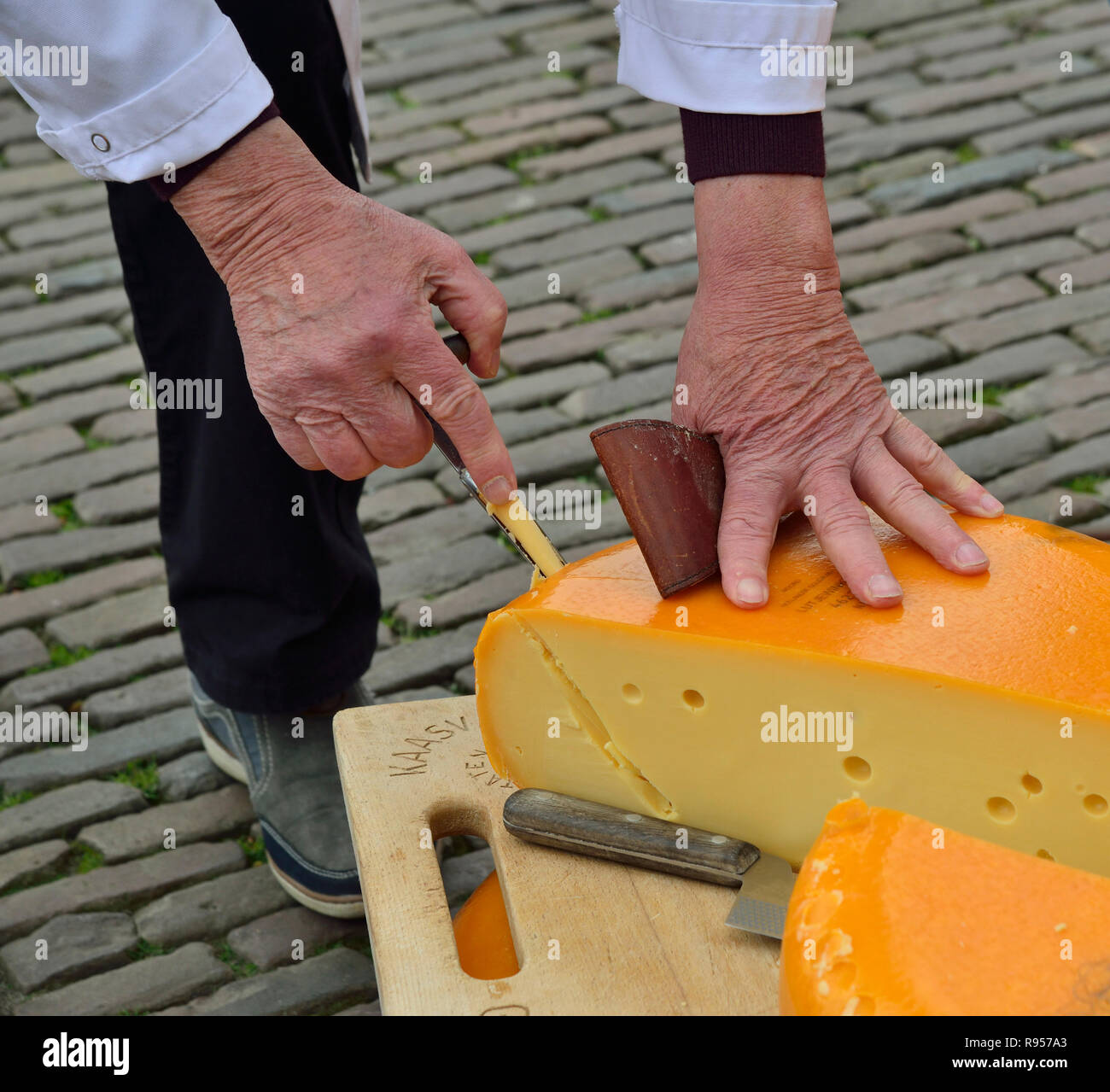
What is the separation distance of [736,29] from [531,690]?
1.09m

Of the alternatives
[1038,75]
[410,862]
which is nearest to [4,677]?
[410,862]

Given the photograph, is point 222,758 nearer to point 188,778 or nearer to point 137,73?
point 188,778

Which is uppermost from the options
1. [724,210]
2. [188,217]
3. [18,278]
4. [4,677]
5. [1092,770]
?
[188,217]

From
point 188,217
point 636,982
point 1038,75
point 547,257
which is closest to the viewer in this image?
point 636,982

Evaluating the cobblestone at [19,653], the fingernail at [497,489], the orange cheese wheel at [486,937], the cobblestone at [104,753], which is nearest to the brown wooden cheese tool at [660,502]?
the fingernail at [497,489]

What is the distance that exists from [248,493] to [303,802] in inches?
25.5

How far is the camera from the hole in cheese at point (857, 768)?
6.51ft

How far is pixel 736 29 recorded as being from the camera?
2.17 m

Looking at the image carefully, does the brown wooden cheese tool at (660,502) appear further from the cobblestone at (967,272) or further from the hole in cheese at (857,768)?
the cobblestone at (967,272)

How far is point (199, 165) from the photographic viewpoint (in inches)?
75.6

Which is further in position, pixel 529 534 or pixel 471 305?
pixel 529 534

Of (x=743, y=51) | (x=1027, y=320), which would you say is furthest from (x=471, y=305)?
(x=1027, y=320)

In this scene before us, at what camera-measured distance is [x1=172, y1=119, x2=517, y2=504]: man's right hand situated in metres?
1.88
